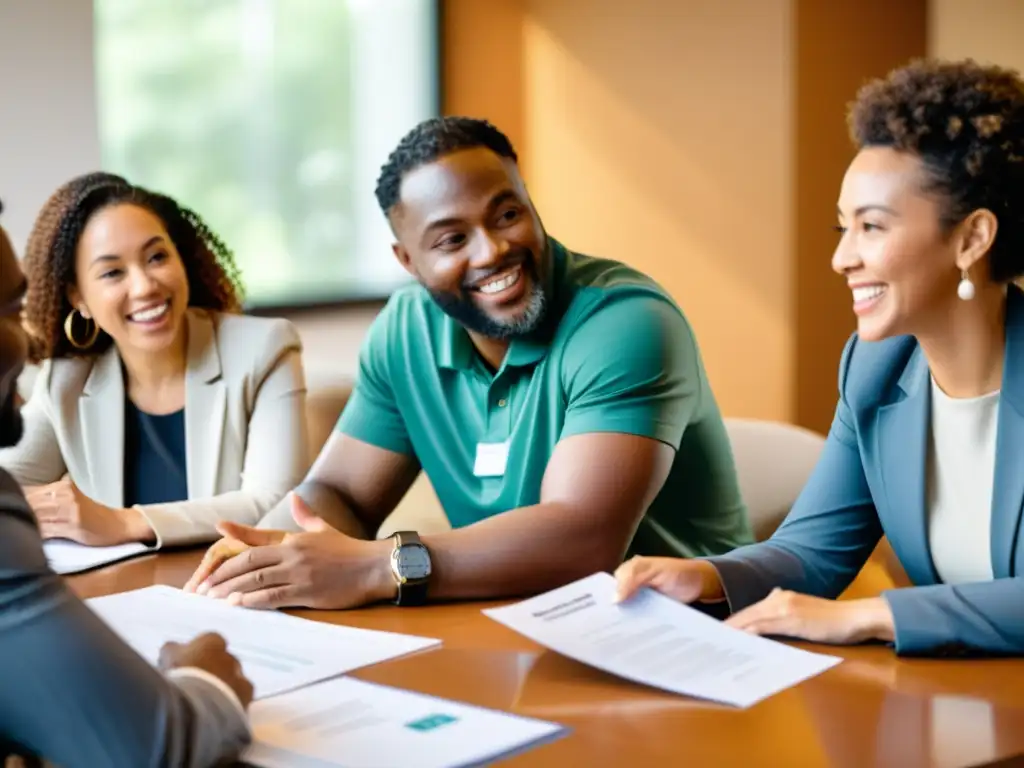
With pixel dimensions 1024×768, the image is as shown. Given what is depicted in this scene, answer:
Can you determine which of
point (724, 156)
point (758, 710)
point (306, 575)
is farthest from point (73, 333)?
point (724, 156)

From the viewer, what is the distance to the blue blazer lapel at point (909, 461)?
1.75 metres

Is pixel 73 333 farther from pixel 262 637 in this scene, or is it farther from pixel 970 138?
pixel 970 138

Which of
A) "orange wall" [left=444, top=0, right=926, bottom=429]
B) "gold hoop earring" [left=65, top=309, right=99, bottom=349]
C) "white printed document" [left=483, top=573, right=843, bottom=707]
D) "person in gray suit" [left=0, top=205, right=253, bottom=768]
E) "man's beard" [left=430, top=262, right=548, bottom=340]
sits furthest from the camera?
"orange wall" [left=444, top=0, right=926, bottom=429]

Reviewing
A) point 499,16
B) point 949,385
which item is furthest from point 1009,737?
point 499,16

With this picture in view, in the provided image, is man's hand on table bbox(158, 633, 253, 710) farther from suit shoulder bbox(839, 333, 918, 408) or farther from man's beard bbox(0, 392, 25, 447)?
suit shoulder bbox(839, 333, 918, 408)

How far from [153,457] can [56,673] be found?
1.94 metres

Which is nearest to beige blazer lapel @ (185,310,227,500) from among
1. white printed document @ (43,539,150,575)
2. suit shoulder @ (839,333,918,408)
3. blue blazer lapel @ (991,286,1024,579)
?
white printed document @ (43,539,150,575)

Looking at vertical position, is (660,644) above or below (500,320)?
below

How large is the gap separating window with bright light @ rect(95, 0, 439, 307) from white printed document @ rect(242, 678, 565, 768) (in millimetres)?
3536

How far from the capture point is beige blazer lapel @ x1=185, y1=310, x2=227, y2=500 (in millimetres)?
2756

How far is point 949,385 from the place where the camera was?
1.76m

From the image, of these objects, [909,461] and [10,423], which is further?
[909,461]

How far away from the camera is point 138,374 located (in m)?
2.89

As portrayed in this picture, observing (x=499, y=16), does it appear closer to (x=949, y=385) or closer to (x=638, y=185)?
(x=638, y=185)
